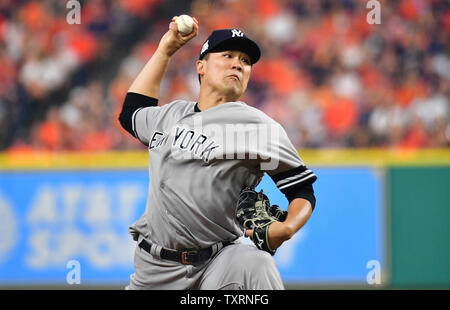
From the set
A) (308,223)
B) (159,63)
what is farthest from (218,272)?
(308,223)

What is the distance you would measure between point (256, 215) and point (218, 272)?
0.89 ft

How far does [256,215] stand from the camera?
7.23 feet

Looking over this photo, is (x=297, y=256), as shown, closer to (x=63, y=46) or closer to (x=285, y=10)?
(x=285, y=10)

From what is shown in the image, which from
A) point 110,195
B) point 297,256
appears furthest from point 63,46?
point 297,256

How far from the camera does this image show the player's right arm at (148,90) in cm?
268

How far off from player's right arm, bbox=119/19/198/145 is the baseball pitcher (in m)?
0.20

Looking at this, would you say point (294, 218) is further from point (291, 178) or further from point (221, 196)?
point (221, 196)

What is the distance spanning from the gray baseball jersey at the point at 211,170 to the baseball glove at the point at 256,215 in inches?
2.2

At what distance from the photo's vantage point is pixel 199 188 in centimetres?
230

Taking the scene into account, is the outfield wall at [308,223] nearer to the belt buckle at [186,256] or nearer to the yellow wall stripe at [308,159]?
the yellow wall stripe at [308,159]

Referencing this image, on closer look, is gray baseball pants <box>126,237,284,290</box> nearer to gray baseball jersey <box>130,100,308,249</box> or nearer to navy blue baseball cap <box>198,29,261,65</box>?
gray baseball jersey <box>130,100,308,249</box>

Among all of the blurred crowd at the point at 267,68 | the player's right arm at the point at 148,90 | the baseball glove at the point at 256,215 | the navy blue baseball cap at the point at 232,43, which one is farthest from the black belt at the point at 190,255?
the blurred crowd at the point at 267,68

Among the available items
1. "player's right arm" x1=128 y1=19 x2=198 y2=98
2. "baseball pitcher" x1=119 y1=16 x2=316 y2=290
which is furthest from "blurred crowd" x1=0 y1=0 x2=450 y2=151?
"baseball pitcher" x1=119 y1=16 x2=316 y2=290
